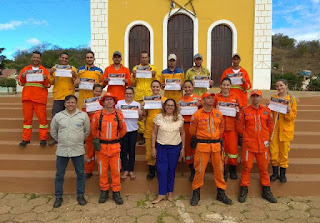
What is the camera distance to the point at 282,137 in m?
4.22

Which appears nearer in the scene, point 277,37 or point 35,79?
point 35,79

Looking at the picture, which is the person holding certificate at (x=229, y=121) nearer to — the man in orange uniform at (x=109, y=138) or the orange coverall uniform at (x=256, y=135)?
the orange coverall uniform at (x=256, y=135)

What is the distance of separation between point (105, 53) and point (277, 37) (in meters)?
48.9

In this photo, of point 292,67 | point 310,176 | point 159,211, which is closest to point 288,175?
point 310,176

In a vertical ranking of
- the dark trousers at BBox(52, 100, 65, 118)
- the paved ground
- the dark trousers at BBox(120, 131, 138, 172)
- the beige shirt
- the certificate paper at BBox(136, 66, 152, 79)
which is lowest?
the paved ground

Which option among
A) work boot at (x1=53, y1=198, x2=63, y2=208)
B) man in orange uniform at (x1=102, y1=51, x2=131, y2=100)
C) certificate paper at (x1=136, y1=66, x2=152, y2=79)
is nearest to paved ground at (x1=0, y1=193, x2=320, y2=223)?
work boot at (x1=53, y1=198, x2=63, y2=208)

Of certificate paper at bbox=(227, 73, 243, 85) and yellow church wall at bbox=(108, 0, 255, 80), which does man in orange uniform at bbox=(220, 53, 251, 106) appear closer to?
certificate paper at bbox=(227, 73, 243, 85)

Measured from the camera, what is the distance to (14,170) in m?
4.88

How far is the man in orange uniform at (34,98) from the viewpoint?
5.04m

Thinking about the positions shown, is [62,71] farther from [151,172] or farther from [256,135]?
[256,135]

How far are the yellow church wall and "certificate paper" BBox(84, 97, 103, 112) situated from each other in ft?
23.5

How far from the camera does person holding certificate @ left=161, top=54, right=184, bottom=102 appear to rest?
4832 millimetres

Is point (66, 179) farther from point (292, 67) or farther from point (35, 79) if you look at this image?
point (292, 67)

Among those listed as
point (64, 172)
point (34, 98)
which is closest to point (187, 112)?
point (64, 172)
